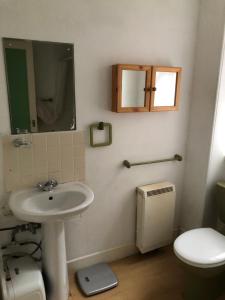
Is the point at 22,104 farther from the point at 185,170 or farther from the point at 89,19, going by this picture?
the point at 185,170

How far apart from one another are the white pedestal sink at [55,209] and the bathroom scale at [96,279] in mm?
169

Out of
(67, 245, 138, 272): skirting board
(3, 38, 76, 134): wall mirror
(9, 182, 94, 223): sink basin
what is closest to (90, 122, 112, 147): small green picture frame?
(3, 38, 76, 134): wall mirror

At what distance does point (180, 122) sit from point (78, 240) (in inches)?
51.5

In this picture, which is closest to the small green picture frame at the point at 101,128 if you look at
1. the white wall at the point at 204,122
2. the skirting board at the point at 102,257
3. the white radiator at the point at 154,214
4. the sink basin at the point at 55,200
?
the sink basin at the point at 55,200

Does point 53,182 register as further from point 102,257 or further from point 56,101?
point 102,257

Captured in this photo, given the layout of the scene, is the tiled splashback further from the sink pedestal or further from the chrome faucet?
the sink pedestal

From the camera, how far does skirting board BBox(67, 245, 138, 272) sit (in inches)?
77.0

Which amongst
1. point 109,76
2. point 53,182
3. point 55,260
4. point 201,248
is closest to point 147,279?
point 201,248

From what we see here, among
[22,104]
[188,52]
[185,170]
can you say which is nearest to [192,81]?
[188,52]

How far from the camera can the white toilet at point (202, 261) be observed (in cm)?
149

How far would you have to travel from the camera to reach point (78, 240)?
6.30 ft

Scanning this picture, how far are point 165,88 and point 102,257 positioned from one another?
1490 millimetres

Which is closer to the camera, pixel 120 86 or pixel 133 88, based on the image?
pixel 120 86

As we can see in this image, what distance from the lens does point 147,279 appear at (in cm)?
192
